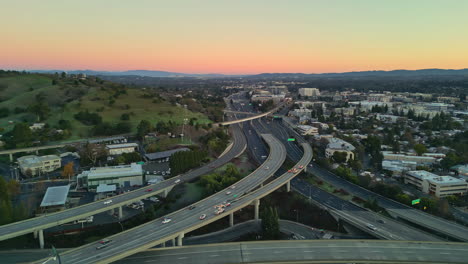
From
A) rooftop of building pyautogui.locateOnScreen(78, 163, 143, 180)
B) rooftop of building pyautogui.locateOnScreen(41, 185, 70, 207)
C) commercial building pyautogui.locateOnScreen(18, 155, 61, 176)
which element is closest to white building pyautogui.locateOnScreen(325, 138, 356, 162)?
rooftop of building pyautogui.locateOnScreen(78, 163, 143, 180)

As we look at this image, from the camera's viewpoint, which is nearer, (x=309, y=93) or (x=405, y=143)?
(x=405, y=143)

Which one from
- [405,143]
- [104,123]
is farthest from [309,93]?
[104,123]

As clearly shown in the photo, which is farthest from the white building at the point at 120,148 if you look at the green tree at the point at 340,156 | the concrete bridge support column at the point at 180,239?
the green tree at the point at 340,156

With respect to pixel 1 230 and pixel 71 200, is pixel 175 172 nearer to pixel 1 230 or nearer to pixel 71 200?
pixel 71 200

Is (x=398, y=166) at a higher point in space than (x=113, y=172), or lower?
lower

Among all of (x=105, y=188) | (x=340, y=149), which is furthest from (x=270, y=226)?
(x=340, y=149)

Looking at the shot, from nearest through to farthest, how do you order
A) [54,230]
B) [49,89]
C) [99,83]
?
[54,230], [49,89], [99,83]

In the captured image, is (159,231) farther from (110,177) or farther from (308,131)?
(308,131)
